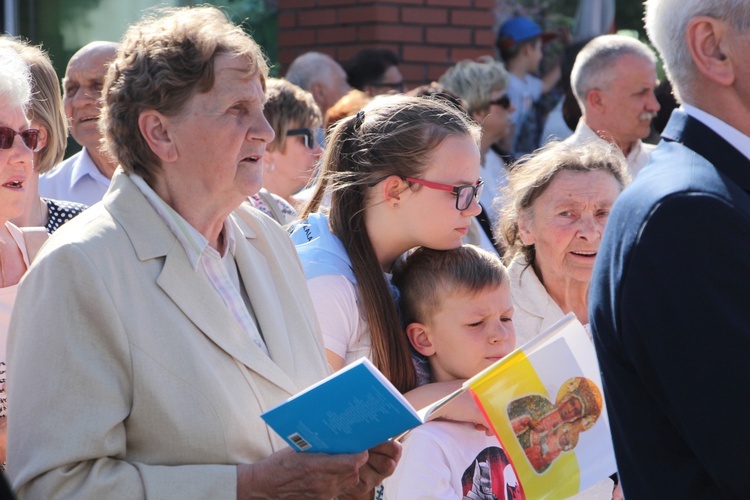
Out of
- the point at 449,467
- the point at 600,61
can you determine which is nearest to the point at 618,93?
the point at 600,61

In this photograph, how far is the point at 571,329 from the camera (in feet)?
9.54

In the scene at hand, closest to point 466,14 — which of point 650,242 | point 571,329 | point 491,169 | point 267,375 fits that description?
point 491,169

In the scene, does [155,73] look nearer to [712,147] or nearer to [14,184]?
[14,184]

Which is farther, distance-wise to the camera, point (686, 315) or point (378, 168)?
point (378, 168)

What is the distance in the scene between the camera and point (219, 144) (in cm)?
256

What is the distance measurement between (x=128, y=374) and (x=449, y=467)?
3.61 ft

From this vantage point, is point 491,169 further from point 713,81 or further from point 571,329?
point 713,81

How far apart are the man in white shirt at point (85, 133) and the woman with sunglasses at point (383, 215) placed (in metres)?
1.68

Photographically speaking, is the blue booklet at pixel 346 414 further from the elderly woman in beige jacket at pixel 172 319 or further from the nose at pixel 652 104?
the nose at pixel 652 104

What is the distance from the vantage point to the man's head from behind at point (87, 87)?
4836 millimetres

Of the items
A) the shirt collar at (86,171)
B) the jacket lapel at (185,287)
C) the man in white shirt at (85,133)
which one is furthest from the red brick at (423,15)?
the jacket lapel at (185,287)

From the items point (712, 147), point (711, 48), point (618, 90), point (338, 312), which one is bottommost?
point (338, 312)

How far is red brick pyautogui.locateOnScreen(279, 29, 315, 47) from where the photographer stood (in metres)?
8.30

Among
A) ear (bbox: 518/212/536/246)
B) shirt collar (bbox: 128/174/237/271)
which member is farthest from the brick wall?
shirt collar (bbox: 128/174/237/271)
